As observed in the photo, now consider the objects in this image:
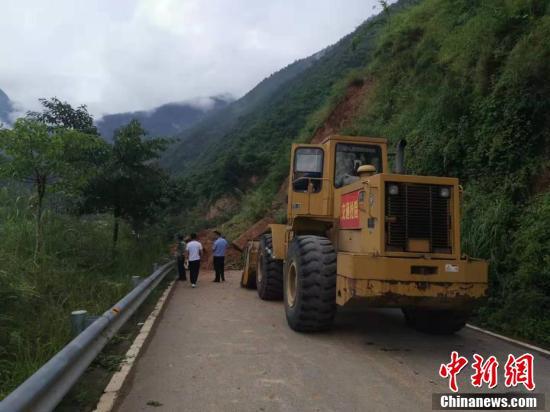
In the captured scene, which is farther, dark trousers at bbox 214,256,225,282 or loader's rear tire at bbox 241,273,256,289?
dark trousers at bbox 214,256,225,282

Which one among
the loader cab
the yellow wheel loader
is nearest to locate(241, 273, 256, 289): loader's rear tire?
the loader cab

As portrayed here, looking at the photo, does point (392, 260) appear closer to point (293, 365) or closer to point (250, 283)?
point (293, 365)

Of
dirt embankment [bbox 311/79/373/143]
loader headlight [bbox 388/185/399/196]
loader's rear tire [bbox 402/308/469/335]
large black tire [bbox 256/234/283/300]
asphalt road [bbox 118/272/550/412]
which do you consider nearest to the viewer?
asphalt road [bbox 118/272/550/412]

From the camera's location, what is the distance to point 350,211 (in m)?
7.93

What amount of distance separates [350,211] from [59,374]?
5210 millimetres

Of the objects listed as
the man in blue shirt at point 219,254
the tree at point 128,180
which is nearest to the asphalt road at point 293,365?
the man in blue shirt at point 219,254

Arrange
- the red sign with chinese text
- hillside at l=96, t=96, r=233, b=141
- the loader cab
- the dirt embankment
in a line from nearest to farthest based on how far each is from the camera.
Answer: the red sign with chinese text, the loader cab, the dirt embankment, hillside at l=96, t=96, r=233, b=141

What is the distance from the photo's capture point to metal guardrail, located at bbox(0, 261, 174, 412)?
304cm

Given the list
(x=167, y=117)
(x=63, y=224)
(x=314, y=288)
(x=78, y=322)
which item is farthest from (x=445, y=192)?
(x=167, y=117)

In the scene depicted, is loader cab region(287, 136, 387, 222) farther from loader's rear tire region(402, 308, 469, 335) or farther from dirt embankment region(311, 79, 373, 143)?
dirt embankment region(311, 79, 373, 143)

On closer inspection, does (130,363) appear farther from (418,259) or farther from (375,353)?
(418,259)

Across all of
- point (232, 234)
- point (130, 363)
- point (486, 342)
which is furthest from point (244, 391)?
point (232, 234)

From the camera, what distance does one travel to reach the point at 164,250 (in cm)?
2050

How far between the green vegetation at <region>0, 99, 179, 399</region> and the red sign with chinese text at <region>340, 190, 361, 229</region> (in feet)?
13.4
